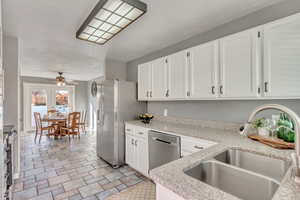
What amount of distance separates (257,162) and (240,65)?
1.09m

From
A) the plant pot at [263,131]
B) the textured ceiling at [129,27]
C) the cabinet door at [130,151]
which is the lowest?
the cabinet door at [130,151]

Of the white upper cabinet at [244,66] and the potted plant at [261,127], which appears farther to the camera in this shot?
the potted plant at [261,127]

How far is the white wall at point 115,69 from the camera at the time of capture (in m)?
3.87

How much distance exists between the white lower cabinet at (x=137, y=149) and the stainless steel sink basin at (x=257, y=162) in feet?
4.67

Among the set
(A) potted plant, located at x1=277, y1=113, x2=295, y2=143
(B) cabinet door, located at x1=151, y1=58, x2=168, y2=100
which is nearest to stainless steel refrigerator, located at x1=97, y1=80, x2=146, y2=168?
(B) cabinet door, located at x1=151, y1=58, x2=168, y2=100

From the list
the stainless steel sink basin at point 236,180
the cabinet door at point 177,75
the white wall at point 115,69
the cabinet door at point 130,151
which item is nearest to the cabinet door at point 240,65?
the cabinet door at point 177,75

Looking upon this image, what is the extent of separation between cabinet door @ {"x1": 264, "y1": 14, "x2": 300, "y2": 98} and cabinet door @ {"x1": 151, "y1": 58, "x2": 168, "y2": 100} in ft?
4.83

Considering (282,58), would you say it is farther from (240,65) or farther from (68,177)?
(68,177)

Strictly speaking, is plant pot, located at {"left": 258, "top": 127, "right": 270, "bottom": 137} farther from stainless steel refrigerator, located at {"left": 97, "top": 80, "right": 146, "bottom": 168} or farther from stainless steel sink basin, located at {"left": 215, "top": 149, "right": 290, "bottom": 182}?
stainless steel refrigerator, located at {"left": 97, "top": 80, "right": 146, "bottom": 168}

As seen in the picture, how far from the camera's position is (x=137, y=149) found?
2684 millimetres

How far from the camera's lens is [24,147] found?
4199 mm

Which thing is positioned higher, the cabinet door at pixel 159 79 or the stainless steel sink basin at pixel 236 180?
the cabinet door at pixel 159 79

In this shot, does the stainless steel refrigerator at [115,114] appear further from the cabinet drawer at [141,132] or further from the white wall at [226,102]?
the white wall at [226,102]

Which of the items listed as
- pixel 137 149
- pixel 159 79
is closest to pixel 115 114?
pixel 137 149
